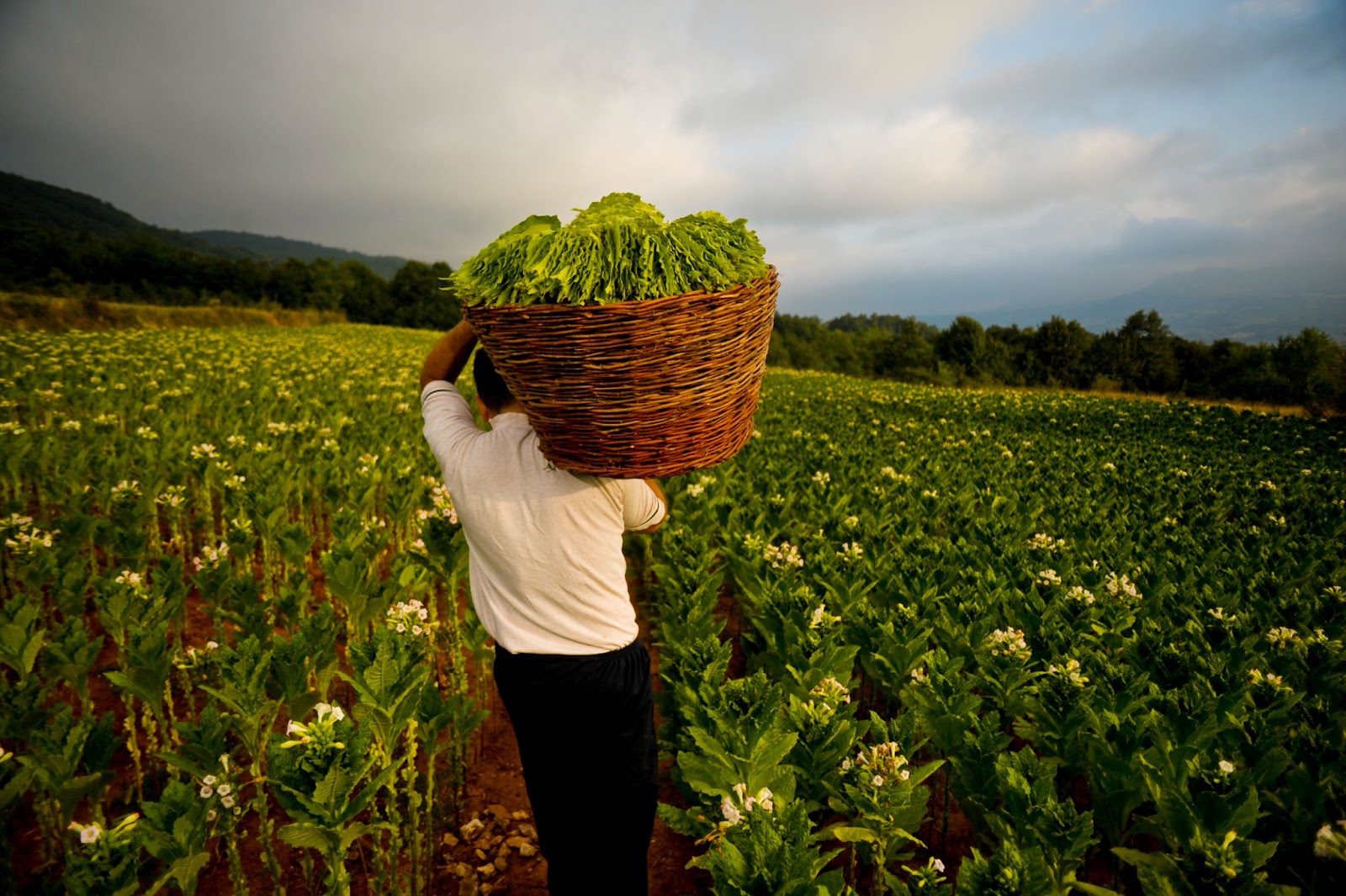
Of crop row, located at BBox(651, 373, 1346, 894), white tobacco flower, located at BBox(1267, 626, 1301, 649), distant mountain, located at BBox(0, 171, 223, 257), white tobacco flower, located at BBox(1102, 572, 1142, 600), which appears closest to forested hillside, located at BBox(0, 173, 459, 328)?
crop row, located at BBox(651, 373, 1346, 894)

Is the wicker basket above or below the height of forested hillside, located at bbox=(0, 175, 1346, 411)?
below

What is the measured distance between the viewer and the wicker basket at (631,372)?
57.5 inches

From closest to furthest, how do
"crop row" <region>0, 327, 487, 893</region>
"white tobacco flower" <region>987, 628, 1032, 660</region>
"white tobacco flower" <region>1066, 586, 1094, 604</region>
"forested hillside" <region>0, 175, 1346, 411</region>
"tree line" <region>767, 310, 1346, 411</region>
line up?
"crop row" <region>0, 327, 487, 893</region> < "white tobacco flower" <region>987, 628, 1032, 660</region> < "white tobacco flower" <region>1066, 586, 1094, 604</region> < "forested hillside" <region>0, 175, 1346, 411</region> < "tree line" <region>767, 310, 1346, 411</region>

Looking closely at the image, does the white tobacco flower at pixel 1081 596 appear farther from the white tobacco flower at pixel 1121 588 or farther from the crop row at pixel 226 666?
the crop row at pixel 226 666

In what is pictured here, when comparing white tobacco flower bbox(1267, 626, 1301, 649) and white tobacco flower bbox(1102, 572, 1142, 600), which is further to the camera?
white tobacco flower bbox(1102, 572, 1142, 600)

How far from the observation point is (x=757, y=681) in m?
2.46

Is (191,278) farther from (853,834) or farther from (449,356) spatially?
(853,834)

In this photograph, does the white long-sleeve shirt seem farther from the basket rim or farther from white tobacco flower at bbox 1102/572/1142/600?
white tobacco flower at bbox 1102/572/1142/600

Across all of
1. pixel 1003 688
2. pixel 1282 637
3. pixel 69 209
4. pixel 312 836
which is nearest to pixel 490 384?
pixel 312 836

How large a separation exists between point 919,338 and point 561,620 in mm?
71904

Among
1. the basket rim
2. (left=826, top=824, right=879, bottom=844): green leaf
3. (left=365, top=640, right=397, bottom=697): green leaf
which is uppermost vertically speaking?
the basket rim

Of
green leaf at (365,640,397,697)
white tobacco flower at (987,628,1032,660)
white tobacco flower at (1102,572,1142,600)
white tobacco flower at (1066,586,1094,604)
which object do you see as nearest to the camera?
green leaf at (365,640,397,697)

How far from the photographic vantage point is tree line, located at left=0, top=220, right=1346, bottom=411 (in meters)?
47.5

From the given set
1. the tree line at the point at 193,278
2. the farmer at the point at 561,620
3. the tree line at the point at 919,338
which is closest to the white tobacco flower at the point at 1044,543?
the farmer at the point at 561,620
